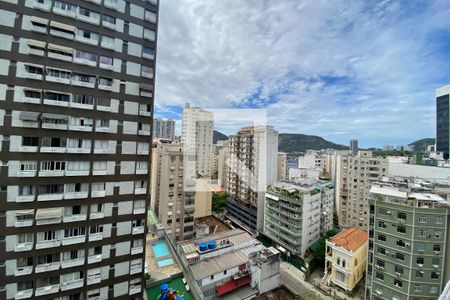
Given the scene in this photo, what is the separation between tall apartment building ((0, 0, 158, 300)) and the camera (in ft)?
24.1

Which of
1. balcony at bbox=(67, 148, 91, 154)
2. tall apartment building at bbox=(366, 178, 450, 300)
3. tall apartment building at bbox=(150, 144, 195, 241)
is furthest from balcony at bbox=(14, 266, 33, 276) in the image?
tall apartment building at bbox=(366, 178, 450, 300)

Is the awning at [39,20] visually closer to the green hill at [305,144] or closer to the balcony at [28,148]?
the balcony at [28,148]

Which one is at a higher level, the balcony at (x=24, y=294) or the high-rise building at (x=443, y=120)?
the high-rise building at (x=443, y=120)

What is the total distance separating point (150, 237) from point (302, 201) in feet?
48.0

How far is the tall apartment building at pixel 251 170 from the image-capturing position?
26281 mm

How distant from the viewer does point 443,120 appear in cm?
3450

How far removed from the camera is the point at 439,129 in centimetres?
3525

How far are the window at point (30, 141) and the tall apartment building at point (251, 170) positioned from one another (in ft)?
70.5

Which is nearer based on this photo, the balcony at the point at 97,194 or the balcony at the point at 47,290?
the balcony at the point at 47,290

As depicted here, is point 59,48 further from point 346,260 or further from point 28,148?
point 346,260

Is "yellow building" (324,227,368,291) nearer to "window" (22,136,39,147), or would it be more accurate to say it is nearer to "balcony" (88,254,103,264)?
"balcony" (88,254,103,264)

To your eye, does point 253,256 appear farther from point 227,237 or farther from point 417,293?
point 417,293

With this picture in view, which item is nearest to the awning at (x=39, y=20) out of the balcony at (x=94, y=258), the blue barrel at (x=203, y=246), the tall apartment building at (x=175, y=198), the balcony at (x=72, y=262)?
the balcony at (x=72, y=262)

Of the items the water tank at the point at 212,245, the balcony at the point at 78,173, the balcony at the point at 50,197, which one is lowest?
→ the water tank at the point at 212,245
